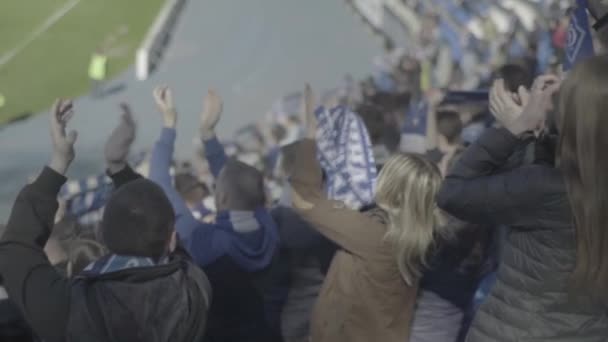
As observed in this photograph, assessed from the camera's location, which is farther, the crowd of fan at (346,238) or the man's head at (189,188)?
the man's head at (189,188)

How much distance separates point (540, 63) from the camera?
37.8 ft

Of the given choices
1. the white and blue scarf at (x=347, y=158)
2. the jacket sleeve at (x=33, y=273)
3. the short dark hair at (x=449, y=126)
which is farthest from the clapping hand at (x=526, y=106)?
the short dark hair at (x=449, y=126)

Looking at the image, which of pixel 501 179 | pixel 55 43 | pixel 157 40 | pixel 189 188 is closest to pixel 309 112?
pixel 501 179

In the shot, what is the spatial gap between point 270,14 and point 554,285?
4.96 m

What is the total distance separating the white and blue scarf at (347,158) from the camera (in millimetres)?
4336

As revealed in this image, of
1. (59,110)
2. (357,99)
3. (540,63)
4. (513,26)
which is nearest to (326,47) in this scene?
(357,99)

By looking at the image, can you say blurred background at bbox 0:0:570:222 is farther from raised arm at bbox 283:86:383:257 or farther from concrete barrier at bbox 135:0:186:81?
raised arm at bbox 283:86:383:257

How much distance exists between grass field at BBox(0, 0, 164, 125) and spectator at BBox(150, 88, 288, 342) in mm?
1941

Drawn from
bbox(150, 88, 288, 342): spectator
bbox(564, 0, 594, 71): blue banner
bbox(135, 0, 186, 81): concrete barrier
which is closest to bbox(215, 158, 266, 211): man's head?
bbox(150, 88, 288, 342): spectator

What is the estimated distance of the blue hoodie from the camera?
13.4 ft

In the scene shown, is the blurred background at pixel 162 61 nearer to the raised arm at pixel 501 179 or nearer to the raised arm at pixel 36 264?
the raised arm at pixel 36 264

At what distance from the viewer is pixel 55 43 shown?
6324 mm

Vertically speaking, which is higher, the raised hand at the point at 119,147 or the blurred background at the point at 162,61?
the raised hand at the point at 119,147

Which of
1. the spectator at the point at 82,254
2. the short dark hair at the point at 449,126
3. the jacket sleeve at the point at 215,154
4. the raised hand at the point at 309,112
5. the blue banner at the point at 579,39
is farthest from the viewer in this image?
the short dark hair at the point at 449,126
